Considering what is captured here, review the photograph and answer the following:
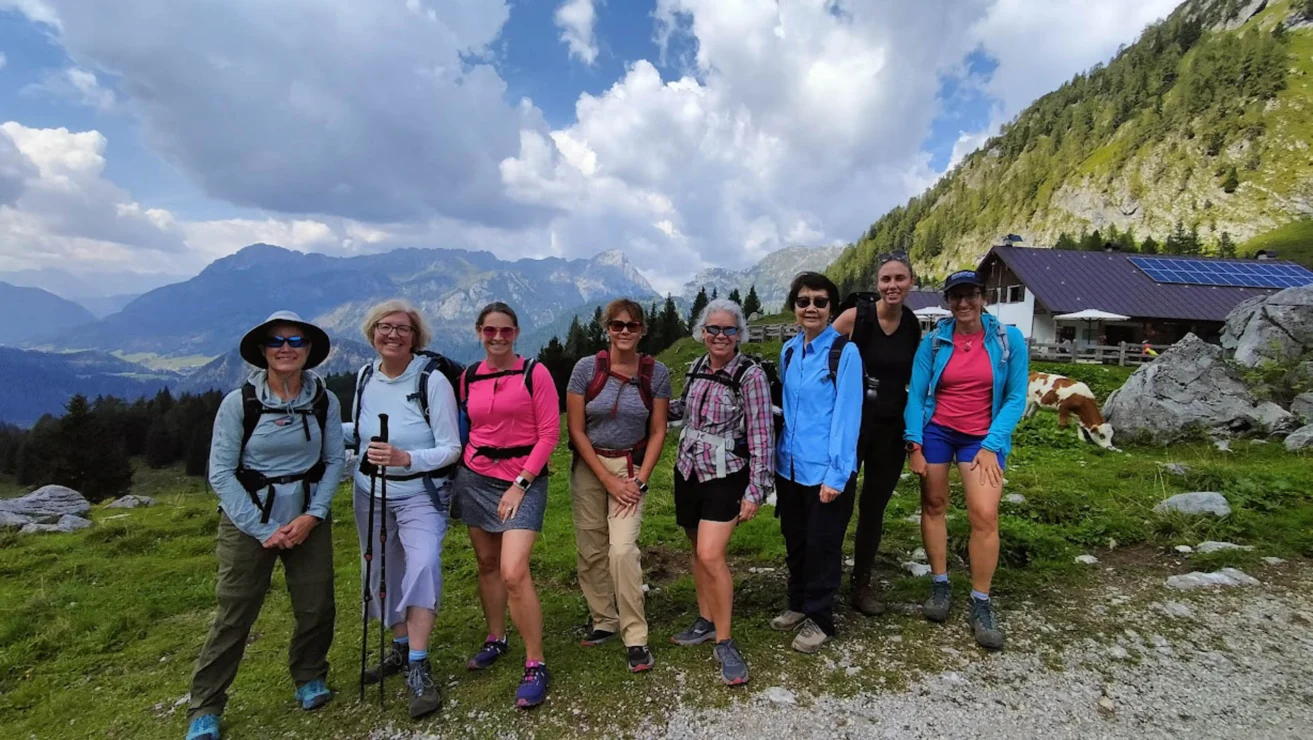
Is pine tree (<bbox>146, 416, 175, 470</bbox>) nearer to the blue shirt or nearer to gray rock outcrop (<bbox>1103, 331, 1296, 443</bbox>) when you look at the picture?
the blue shirt

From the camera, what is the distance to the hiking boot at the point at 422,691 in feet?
12.3

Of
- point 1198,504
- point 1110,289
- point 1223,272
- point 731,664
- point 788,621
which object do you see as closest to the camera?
point 731,664

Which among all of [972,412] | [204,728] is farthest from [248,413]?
[972,412]

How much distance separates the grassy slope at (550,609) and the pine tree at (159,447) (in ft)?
279

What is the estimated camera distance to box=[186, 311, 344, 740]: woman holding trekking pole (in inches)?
148

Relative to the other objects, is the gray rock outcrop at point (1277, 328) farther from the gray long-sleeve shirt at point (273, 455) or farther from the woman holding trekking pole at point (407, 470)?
the gray long-sleeve shirt at point (273, 455)

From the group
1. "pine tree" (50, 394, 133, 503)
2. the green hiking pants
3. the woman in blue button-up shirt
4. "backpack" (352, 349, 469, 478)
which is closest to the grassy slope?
the green hiking pants

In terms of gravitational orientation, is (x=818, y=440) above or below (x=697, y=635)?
above

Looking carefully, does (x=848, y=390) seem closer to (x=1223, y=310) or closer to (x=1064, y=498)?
(x=1064, y=498)

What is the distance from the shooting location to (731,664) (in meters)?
3.97

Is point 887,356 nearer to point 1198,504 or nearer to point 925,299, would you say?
point 1198,504

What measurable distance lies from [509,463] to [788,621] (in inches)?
98.8

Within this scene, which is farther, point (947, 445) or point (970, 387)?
point (947, 445)

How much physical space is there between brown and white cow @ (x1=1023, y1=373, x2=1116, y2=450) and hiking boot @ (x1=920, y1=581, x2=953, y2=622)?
906 centimetres
